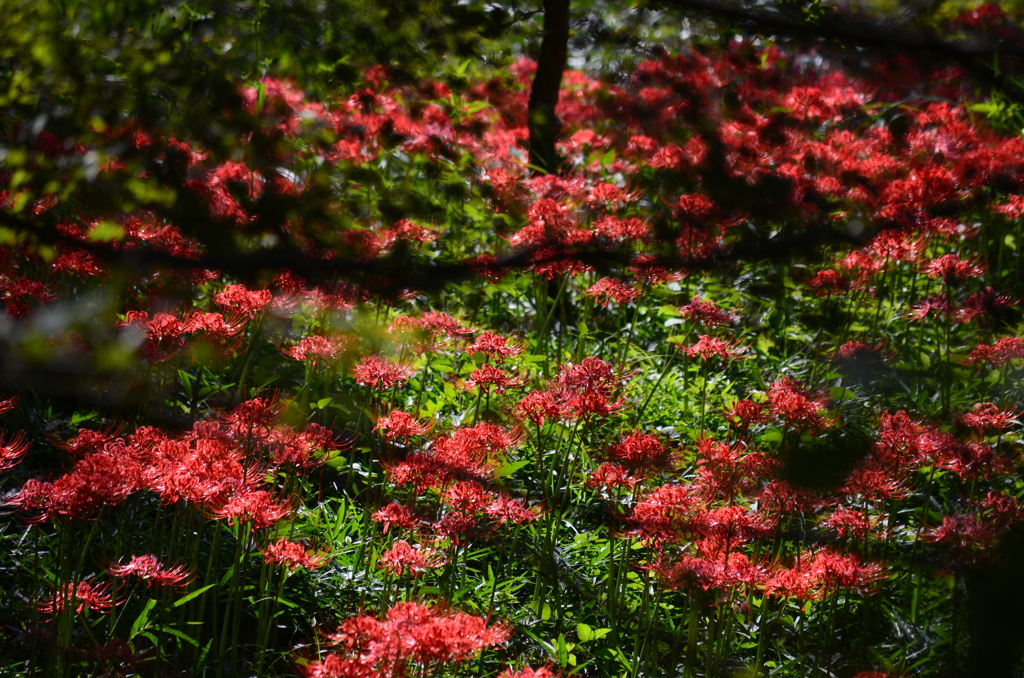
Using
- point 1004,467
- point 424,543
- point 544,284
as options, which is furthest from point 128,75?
point 1004,467

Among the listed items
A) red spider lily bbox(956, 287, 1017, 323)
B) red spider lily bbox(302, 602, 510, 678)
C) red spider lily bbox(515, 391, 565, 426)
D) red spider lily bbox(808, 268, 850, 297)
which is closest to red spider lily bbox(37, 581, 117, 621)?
red spider lily bbox(302, 602, 510, 678)

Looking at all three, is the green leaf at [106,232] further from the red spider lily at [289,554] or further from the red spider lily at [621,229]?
the red spider lily at [621,229]

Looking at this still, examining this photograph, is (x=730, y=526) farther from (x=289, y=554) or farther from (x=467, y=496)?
(x=289, y=554)

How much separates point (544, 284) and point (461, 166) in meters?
0.75

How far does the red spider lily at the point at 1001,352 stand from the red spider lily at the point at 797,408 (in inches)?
19.9

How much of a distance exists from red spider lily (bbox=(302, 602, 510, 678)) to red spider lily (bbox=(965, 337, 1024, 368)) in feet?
4.40

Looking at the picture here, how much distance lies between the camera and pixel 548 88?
11.4 feet

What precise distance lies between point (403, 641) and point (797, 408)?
871mm

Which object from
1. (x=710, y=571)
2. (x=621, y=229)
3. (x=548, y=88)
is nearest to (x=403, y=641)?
(x=710, y=571)

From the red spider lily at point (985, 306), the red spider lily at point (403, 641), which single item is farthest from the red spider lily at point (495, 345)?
the red spider lily at point (985, 306)

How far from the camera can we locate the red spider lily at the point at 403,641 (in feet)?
3.68

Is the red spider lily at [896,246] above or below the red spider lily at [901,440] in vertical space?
above

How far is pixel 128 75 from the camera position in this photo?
2.70 meters

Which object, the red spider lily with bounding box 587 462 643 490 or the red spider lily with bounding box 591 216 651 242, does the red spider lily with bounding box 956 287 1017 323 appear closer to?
the red spider lily with bounding box 591 216 651 242
